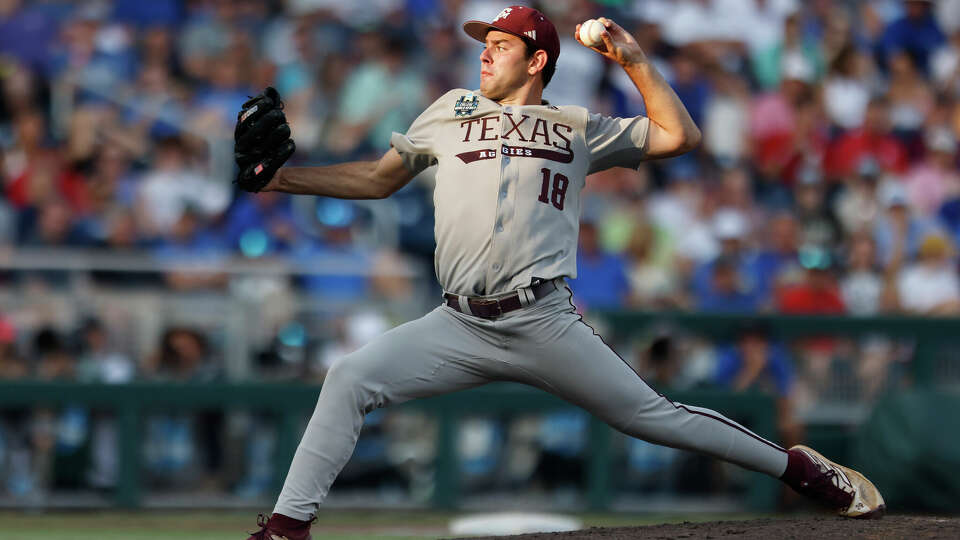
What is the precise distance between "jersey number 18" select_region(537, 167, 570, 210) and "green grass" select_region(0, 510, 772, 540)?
118 inches

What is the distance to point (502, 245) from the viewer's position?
466 cm

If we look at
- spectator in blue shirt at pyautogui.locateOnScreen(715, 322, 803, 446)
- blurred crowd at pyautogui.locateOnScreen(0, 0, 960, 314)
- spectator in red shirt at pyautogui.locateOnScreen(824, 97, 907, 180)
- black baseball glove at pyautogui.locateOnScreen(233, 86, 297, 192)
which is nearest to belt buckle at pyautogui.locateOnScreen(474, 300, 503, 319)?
black baseball glove at pyautogui.locateOnScreen(233, 86, 297, 192)

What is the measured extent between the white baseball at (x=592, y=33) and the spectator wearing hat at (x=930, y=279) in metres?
6.04

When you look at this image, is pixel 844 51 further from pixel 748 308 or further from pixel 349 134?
pixel 349 134

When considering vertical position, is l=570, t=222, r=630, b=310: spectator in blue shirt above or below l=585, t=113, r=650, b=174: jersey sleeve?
below

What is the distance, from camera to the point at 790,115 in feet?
37.3

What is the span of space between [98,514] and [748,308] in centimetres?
447

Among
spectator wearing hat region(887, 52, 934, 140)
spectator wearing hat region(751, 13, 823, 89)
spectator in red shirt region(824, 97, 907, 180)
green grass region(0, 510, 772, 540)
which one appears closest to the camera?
green grass region(0, 510, 772, 540)

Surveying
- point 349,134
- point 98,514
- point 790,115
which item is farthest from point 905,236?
point 98,514

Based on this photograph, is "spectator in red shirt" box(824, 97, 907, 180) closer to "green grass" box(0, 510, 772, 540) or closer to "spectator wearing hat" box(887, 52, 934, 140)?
"spectator wearing hat" box(887, 52, 934, 140)

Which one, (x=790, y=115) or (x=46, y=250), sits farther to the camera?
(x=790, y=115)

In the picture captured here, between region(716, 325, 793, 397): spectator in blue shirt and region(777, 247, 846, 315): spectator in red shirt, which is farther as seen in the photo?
region(777, 247, 846, 315): spectator in red shirt

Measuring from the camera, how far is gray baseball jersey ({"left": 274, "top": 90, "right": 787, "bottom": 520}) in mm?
4629

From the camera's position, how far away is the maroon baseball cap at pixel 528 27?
4887 millimetres
